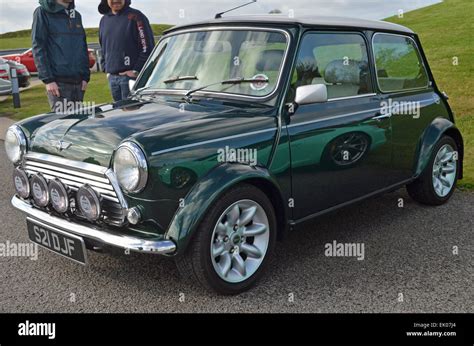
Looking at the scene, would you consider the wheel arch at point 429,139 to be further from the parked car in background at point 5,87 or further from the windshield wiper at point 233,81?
the parked car in background at point 5,87

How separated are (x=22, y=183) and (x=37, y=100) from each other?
40.8ft

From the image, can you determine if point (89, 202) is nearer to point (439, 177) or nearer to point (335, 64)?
point (335, 64)

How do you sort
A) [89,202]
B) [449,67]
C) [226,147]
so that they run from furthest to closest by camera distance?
[449,67] → [226,147] → [89,202]

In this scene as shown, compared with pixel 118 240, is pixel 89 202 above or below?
above

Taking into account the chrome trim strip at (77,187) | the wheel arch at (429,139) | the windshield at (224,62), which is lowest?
the wheel arch at (429,139)

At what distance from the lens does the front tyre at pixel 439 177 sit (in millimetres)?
5121

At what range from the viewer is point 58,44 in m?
5.66

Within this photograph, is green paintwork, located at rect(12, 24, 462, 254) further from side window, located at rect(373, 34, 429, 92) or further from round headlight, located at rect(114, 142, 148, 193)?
side window, located at rect(373, 34, 429, 92)

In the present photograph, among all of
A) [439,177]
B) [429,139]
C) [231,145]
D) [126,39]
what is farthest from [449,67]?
[231,145]

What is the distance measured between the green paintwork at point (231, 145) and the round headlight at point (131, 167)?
0.04 m

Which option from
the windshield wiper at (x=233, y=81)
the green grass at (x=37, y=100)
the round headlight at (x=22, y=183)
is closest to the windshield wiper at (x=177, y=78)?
the windshield wiper at (x=233, y=81)

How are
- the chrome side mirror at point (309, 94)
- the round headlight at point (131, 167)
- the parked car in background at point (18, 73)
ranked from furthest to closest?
the parked car in background at point (18, 73), the chrome side mirror at point (309, 94), the round headlight at point (131, 167)

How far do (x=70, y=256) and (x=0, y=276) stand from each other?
33.9 inches

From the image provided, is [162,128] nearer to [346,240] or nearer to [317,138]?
[317,138]
